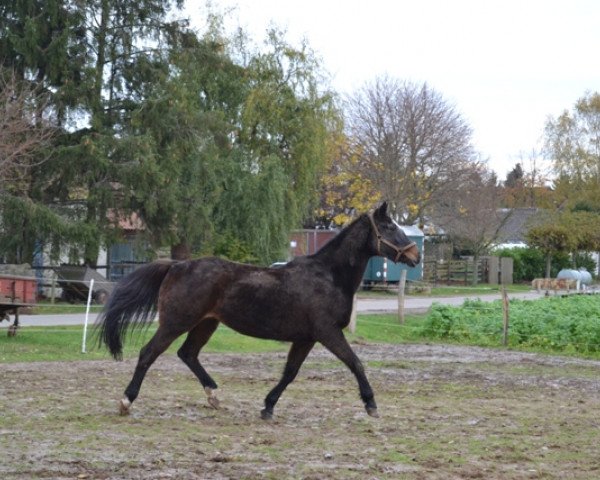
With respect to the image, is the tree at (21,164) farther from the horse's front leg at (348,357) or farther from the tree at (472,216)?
the tree at (472,216)

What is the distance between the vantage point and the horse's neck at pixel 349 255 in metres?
10.2

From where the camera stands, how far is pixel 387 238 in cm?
1042

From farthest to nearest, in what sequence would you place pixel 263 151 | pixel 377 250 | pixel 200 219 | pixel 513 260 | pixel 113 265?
1. pixel 513 260
2. pixel 263 151
3. pixel 113 265
4. pixel 200 219
5. pixel 377 250

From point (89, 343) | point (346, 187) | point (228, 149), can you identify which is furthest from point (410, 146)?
point (89, 343)

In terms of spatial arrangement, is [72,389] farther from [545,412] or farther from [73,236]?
[73,236]

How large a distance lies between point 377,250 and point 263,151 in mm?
28990

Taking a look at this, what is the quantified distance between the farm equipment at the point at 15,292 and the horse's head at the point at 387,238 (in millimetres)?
9814

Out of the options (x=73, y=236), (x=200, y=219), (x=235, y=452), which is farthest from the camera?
(x=200, y=219)

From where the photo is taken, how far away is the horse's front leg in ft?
32.3

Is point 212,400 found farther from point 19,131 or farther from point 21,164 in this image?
point 21,164

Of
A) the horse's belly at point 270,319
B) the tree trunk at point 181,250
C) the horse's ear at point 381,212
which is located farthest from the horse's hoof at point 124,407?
the tree trunk at point 181,250

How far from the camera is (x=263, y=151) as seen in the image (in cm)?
3906

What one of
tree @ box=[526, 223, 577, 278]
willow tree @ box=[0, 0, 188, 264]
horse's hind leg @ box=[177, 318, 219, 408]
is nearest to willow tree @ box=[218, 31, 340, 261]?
willow tree @ box=[0, 0, 188, 264]

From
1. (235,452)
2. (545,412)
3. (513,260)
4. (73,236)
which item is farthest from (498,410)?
(513,260)
